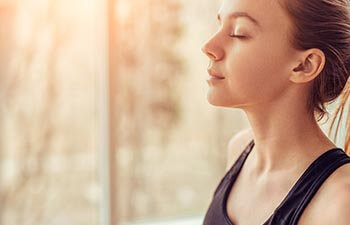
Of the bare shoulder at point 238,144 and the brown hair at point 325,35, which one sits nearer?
the brown hair at point 325,35

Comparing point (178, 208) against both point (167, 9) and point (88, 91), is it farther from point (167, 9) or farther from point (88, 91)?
point (167, 9)

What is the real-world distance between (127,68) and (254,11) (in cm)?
160

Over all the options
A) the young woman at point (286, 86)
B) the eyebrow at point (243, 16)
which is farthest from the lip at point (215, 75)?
the eyebrow at point (243, 16)

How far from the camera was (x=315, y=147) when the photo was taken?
1.24 metres

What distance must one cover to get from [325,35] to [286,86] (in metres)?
0.12

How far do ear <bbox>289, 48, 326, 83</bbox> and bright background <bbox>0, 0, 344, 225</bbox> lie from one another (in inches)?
61.7

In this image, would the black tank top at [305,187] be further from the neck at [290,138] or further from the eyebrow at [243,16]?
the eyebrow at [243,16]

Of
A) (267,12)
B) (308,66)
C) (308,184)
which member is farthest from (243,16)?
(308,184)

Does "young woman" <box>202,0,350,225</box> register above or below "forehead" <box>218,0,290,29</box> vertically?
below

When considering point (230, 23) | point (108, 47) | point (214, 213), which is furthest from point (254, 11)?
point (108, 47)

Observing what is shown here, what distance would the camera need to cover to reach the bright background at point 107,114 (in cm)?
266

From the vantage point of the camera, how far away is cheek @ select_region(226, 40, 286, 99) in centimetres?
122

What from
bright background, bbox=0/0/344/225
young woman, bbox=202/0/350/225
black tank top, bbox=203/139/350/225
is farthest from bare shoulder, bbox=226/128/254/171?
bright background, bbox=0/0/344/225

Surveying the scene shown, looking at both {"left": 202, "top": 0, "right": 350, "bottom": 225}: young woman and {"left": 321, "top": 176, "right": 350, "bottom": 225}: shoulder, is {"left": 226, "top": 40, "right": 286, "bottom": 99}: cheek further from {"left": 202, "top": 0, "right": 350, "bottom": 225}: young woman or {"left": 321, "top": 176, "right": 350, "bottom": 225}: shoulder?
{"left": 321, "top": 176, "right": 350, "bottom": 225}: shoulder
